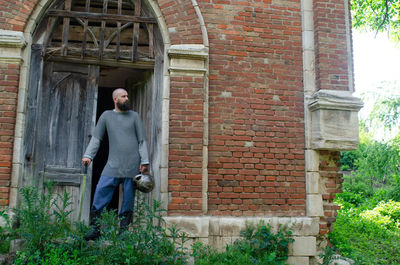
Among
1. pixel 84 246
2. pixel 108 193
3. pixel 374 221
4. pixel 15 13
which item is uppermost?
pixel 15 13

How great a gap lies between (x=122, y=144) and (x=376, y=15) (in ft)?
37.3

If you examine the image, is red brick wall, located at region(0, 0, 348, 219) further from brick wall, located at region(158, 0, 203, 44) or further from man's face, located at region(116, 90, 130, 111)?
man's face, located at region(116, 90, 130, 111)

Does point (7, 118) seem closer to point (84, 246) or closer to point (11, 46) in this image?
point (11, 46)

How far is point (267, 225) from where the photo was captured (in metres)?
4.96

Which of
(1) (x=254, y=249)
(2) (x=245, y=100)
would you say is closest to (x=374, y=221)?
(1) (x=254, y=249)

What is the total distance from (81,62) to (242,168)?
303 cm

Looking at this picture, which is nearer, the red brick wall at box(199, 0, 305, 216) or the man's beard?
the man's beard

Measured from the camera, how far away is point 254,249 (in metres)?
4.80

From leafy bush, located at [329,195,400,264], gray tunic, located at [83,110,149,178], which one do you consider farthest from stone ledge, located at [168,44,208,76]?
leafy bush, located at [329,195,400,264]

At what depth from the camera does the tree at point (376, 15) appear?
11.5 meters

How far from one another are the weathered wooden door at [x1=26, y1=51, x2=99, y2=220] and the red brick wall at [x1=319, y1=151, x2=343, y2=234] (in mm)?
3684

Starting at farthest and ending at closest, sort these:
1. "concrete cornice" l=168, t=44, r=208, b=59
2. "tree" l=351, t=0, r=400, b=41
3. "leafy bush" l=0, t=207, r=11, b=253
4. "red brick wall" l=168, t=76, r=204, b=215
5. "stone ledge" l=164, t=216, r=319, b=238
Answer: "tree" l=351, t=0, r=400, b=41
"concrete cornice" l=168, t=44, r=208, b=59
"red brick wall" l=168, t=76, r=204, b=215
"stone ledge" l=164, t=216, r=319, b=238
"leafy bush" l=0, t=207, r=11, b=253

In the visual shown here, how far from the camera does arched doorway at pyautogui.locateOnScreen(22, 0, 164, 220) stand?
5.04m

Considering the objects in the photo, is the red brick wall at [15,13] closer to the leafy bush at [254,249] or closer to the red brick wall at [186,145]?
the red brick wall at [186,145]
